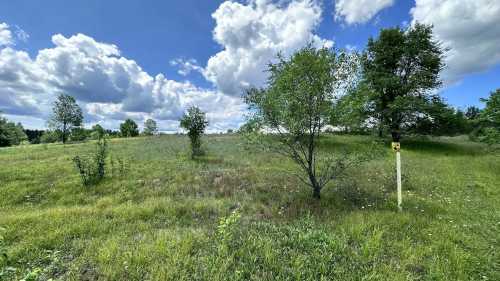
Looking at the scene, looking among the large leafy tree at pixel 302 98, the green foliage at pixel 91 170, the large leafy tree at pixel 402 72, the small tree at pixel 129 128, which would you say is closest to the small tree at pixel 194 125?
the green foliage at pixel 91 170

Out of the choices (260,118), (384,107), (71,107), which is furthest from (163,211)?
(71,107)

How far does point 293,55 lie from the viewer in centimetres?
733

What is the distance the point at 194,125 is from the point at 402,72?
73.8 feet

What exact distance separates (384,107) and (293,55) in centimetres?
2148

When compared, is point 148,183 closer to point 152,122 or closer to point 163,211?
point 163,211

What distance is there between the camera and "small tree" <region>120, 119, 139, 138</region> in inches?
3030

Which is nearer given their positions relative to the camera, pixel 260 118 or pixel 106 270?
pixel 106 270

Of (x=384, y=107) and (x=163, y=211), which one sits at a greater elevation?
(x=384, y=107)

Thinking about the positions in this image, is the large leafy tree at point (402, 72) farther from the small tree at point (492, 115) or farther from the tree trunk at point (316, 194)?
the tree trunk at point (316, 194)

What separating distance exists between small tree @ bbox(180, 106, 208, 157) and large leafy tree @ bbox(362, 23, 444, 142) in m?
16.4

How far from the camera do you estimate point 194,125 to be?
16422mm

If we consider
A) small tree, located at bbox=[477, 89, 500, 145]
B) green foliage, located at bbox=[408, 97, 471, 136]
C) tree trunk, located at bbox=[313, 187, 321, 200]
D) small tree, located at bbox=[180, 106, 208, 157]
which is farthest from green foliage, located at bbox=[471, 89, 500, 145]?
small tree, located at bbox=[180, 106, 208, 157]

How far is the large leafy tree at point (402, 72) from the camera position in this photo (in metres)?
22.2

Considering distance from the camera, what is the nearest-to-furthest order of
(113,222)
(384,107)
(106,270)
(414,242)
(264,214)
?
(106,270)
(414,242)
(113,222)
(264,214)
(384,107)
